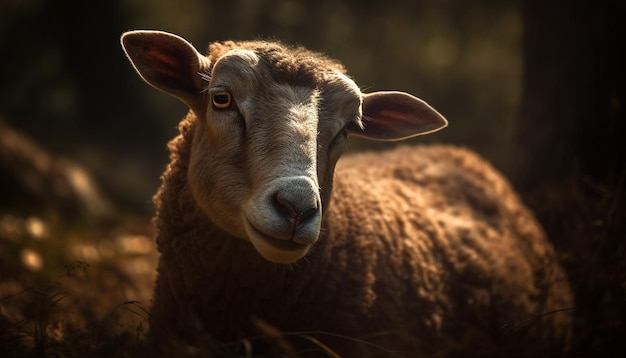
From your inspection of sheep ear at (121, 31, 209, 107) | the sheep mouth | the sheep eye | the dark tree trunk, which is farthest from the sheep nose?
the dark tree trunk

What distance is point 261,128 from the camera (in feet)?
10.2

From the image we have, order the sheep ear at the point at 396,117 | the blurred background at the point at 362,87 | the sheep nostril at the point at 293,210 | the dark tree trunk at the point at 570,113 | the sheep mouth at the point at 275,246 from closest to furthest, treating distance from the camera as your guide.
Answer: the sheep nostril at the point at 293,210 → the sheep mouth at the point at 275,246 → the sheep ear at the point at 396,117 → the blurred background at the point at 362,87 → the dark tree trunk at the point at 570,113

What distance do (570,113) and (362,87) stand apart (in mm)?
2976

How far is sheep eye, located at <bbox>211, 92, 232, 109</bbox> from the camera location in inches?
127

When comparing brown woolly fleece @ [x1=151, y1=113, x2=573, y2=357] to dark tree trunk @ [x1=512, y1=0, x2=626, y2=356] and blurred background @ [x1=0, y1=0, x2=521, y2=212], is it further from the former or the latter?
blurred background @ [x1=0, y1=0, x2=521, y2=212]

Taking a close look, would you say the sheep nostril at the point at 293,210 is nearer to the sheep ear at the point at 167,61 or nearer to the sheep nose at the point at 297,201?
the sheep nose at the point at 297,201

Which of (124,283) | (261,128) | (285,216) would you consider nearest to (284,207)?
(285,216)

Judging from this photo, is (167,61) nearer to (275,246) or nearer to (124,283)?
(275,246)

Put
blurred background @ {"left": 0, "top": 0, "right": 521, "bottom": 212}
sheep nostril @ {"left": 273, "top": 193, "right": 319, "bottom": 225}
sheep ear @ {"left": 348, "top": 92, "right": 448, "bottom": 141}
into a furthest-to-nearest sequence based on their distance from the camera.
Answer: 1. blurred background @ {"left": 0, "top": 0, "right": 521, "bottom": 212}
2. sheep ear @ {"left": 348, "top": 92, "right": 448, "bottom": 141}
3. sheep nostril @ {"left": 273, "top": 193, "right": 319, "bottom": 225}

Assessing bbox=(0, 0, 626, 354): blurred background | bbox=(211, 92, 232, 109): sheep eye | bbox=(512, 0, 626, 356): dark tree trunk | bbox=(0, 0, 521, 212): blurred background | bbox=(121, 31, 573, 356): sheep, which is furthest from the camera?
bbox=(0, 0, 521, 212): blurred background

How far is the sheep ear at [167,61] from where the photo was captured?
337cm

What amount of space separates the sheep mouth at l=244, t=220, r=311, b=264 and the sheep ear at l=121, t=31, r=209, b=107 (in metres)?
1.14

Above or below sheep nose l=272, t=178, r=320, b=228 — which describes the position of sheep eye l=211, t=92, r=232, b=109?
above

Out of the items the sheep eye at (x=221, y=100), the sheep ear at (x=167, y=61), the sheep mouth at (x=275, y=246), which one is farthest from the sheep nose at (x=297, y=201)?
the sheep ear at (x=167, y=61)
